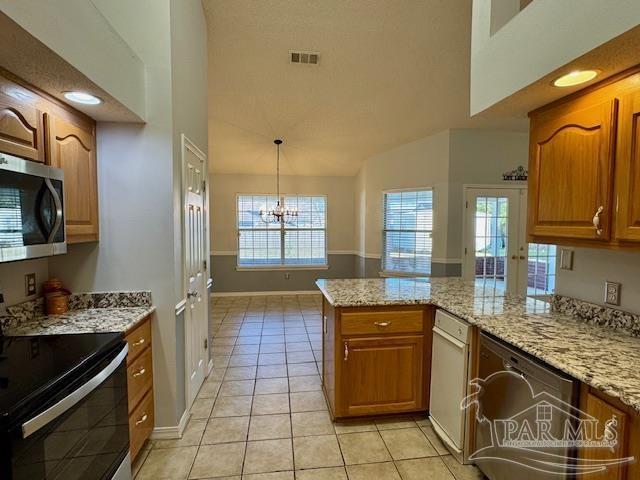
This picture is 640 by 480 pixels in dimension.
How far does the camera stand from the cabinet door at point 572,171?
1.44 metres

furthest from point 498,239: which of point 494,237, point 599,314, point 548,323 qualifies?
point 548,323

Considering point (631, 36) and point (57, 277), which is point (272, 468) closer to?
point (57, 277)

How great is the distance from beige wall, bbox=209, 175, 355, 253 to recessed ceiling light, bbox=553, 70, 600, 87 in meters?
5.31

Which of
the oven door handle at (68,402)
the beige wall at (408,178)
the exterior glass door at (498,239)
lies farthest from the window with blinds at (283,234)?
the oven door handle at (68,402)

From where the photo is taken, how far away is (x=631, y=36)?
116cm

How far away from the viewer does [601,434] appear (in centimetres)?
115

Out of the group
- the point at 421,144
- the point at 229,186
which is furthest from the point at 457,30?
the point at 229,186

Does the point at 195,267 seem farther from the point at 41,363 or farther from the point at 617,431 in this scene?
the point at 617,431

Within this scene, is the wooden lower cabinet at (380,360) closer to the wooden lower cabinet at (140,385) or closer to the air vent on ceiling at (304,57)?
the wooden lower cabinet at (140,385)

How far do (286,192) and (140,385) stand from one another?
5.06 meters

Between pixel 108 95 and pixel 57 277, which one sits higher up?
pixel 108 95

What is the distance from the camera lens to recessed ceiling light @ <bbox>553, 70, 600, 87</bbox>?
1416 mm

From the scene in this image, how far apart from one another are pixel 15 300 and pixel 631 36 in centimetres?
310

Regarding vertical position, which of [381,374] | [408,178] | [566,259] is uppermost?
[408,178]
